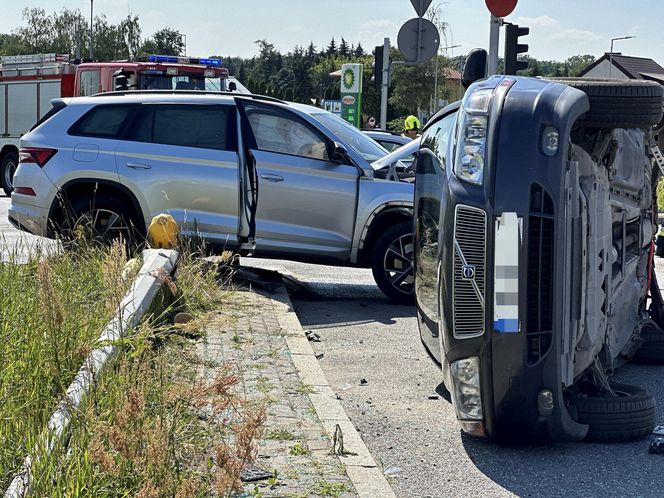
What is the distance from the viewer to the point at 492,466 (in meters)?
5.16

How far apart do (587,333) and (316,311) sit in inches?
180

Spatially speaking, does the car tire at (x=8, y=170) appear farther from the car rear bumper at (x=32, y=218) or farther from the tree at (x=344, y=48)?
the tree at (x=344, y=48)

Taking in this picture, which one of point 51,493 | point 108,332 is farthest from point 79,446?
point 108,332

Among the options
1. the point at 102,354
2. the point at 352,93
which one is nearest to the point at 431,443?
the point at 102,354

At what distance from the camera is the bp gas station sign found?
94.9 feet

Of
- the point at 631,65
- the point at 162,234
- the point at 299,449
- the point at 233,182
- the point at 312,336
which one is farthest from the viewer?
the point at 631,65

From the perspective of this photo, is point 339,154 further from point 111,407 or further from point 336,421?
point 111,407

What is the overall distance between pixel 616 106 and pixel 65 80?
→ 2065cm

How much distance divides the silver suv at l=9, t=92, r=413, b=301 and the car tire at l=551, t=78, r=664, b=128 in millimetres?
4378

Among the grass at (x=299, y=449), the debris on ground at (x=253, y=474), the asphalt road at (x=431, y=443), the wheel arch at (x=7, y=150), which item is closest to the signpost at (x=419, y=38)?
the asphalt road at (x=431, y=443)

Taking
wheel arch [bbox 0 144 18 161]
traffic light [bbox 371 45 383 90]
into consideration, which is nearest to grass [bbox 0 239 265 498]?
traffic light [bbox 371 45 383 90]

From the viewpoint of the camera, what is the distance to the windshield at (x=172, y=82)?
1997 centimetres

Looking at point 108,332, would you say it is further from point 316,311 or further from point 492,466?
point 316,311

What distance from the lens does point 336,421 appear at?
5422mm
